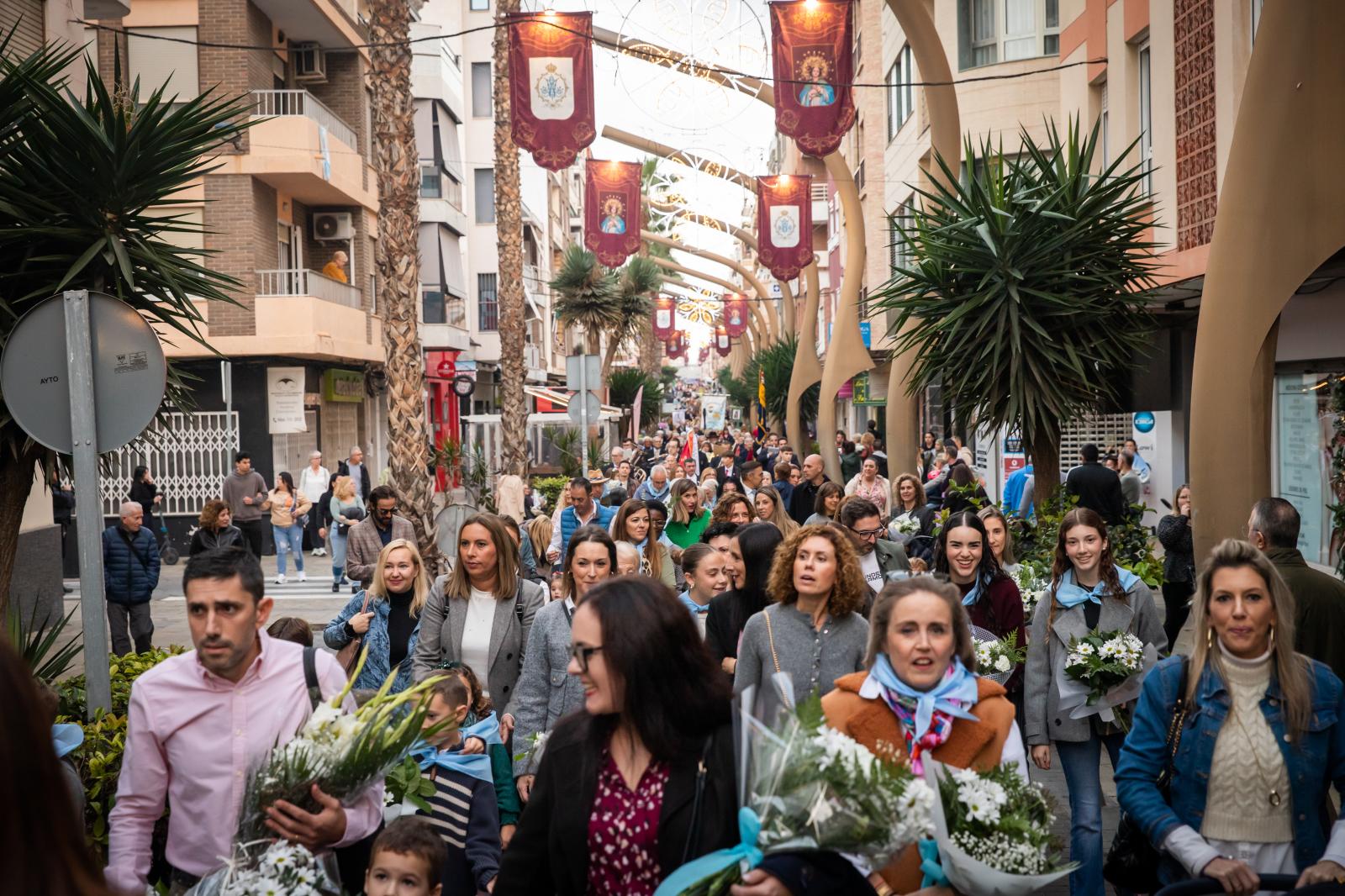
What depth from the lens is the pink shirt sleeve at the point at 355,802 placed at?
3.77 meters

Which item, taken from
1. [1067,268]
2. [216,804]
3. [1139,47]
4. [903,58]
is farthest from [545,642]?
[903,58]

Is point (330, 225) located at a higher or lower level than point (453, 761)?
higher

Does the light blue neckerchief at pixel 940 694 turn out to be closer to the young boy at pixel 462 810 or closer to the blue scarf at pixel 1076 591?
the young boy at pixel 462 810

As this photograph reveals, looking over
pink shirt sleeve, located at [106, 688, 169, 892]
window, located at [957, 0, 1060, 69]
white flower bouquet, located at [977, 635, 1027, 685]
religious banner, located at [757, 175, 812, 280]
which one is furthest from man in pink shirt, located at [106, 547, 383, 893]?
religious banner, located at [757, 175, 812, 280]

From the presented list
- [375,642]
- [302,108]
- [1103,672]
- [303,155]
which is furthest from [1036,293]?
[302,108]

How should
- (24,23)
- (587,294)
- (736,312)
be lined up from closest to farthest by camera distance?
(24,23) → (587,294) → (736,312)

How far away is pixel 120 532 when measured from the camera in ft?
41.5

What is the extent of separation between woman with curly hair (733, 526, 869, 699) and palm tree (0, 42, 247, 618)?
4.52m

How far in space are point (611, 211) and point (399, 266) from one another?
1997 centimetres

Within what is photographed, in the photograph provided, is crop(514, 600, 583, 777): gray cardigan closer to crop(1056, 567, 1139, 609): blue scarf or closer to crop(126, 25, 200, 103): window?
crop(1056, 567, 1139, 609): blue scarf

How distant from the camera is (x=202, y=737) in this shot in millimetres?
3820

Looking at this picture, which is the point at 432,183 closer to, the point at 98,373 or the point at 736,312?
the point at 736,312

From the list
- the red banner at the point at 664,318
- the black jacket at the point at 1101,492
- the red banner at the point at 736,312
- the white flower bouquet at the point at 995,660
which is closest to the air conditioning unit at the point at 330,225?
the black jacket at the point at 1101,492

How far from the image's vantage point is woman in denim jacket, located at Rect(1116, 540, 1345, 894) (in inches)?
163
